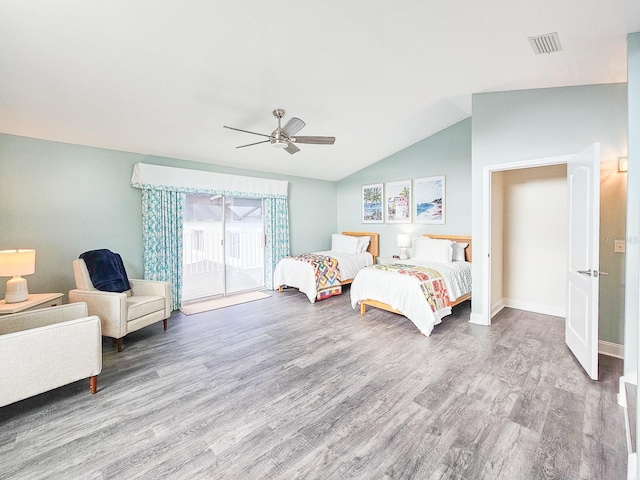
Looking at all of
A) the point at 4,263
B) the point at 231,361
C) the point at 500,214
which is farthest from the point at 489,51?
the point at 4,263

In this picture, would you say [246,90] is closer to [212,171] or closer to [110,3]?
[110,3]

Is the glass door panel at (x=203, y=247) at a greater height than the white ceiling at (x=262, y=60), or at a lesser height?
lesser

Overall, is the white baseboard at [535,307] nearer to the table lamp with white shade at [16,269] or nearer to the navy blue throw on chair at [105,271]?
the navy blue throw on chair at [105,271]

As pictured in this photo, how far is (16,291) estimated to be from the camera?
2.83 m

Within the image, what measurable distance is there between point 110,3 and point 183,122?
1.74m

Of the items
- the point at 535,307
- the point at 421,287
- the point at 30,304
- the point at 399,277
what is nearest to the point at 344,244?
the point at 399,277

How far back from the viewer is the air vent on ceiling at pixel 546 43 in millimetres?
2367

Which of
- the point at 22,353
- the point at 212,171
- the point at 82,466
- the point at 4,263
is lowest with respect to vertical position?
the point at 82,466

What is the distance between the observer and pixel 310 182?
6.68 metres

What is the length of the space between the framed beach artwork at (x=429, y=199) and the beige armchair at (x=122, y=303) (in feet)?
15.2

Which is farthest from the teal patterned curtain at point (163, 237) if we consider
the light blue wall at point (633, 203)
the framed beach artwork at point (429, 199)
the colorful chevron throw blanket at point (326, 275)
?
the light blue wall at point (633, 203)

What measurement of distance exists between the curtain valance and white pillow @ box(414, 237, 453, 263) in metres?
2.95

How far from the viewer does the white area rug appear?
457 centimetres

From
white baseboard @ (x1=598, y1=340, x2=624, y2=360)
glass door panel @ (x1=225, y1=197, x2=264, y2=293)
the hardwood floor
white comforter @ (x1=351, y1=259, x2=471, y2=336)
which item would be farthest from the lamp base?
white baseboard @ (x1=598, y1=340, x2=624, y2=360)
